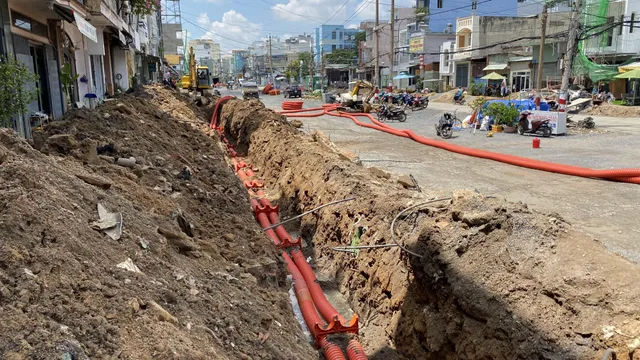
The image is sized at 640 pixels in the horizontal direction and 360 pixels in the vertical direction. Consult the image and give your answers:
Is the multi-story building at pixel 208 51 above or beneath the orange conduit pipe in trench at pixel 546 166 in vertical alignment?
above

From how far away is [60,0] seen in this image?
12.3m

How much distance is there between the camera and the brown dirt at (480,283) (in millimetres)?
4531

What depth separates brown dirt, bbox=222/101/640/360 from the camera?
14.9ft

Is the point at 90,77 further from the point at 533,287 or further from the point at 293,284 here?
the point at 533,287

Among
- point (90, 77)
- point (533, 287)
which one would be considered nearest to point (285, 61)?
point (90, 77)

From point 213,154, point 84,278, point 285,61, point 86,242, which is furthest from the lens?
point 285,61

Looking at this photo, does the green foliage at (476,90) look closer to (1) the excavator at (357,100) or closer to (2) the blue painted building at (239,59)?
(1) the excavator at (357,100)

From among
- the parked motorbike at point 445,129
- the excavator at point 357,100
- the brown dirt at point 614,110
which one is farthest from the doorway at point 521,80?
the parked motorbike at point 445,129

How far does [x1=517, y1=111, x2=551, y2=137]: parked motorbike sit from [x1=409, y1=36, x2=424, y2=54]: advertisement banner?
135 ft

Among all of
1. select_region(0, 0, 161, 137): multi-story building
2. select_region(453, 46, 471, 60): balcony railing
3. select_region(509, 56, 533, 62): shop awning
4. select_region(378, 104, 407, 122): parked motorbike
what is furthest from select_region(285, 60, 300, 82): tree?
Result: select_region(0, 0, 161, 137): multi-story building

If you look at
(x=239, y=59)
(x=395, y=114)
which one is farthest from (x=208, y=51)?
(x=395, y=114)

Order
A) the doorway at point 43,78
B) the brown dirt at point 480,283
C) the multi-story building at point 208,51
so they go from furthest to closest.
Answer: the multi-story building at point 208,51 → the doorway at point 43,78 → the brown dirt at point 480,283

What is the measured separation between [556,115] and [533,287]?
1670 cm

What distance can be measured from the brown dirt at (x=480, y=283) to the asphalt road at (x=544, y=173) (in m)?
Result: 2.18
